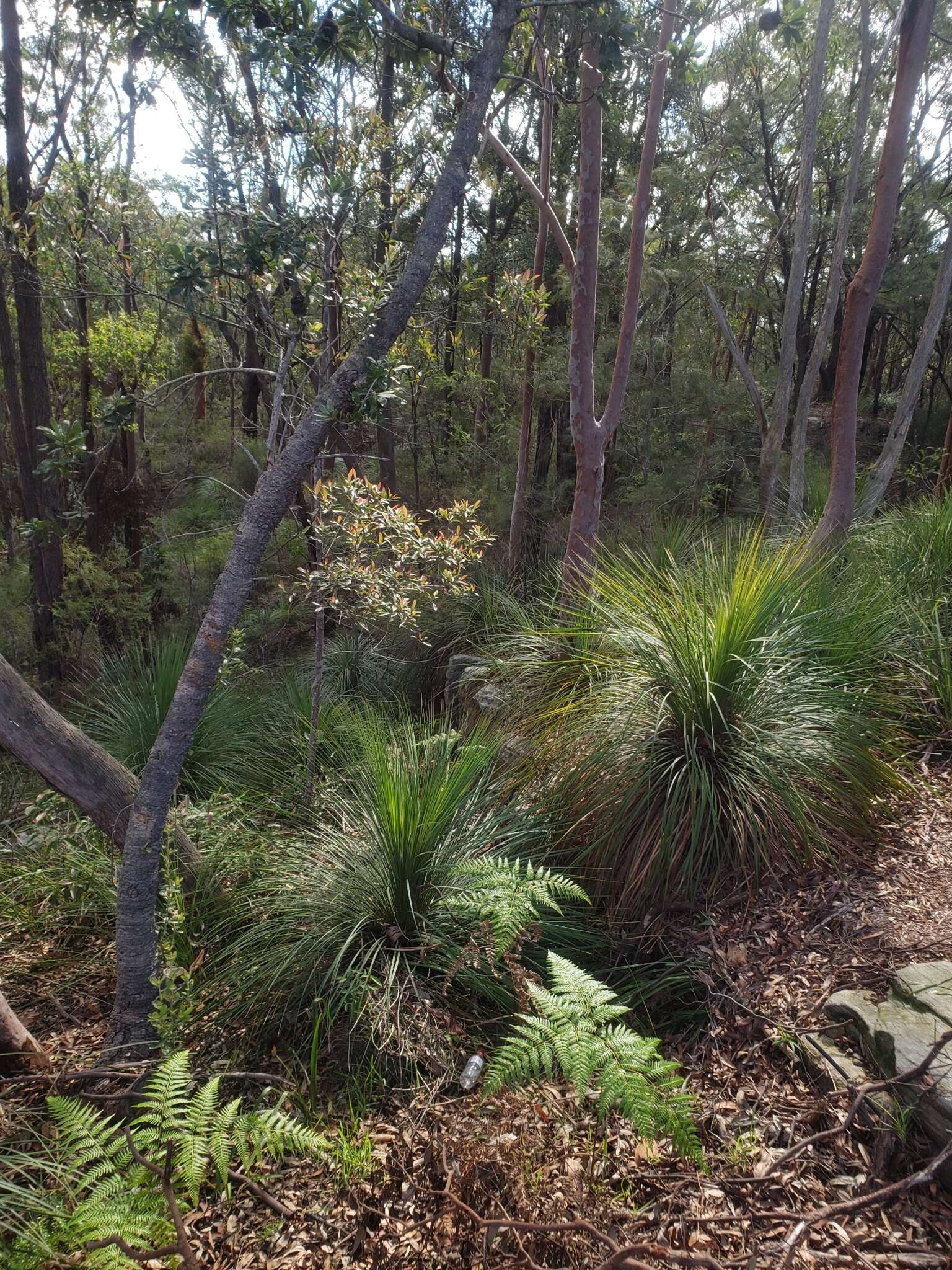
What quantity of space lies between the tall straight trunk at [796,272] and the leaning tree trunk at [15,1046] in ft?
24.4

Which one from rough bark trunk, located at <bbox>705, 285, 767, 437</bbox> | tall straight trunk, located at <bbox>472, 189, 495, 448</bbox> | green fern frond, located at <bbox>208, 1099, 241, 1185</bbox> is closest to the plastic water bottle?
green fern frond, located at <bbox>208, 1099, 241, 1185</bbox>

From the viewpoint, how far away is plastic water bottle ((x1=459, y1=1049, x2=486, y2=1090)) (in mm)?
2467

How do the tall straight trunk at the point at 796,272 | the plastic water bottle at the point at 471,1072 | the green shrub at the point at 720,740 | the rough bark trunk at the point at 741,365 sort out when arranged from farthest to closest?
the rough bark trunk at the point at 741,365 < the tall straight trunk at the point at 796,272 < the green shrub at the point at 720,740 < the plastic water bottle at the point at 471,1072

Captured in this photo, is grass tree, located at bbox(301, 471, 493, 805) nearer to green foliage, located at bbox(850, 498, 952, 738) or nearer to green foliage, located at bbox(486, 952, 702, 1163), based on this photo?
green foliage, located at bbox(486, 952, 702, 1163)

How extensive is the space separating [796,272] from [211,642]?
29.8ft

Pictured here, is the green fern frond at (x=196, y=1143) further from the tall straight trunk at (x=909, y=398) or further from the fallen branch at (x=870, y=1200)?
the tall straight trunk at (x=909, y=398)

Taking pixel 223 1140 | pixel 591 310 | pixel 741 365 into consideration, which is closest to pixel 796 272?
pixel 741 365

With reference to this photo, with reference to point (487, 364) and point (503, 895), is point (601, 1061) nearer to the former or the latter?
point (503, 895)

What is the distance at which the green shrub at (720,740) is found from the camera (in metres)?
3.29

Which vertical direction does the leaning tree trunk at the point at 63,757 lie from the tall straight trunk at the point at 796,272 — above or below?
below

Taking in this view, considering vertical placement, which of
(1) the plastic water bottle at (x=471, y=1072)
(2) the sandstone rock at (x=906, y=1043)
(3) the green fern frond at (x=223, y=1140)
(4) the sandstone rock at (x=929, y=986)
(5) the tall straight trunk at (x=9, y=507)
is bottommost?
(1) the plastic water bottle at (x=471, y=1072)

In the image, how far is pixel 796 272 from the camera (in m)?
9.07

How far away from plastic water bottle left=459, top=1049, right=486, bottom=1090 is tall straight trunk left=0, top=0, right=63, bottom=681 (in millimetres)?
6958

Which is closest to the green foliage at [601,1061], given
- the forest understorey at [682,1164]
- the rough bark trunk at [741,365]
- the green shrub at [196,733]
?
the forest understorey at [682,1164]
